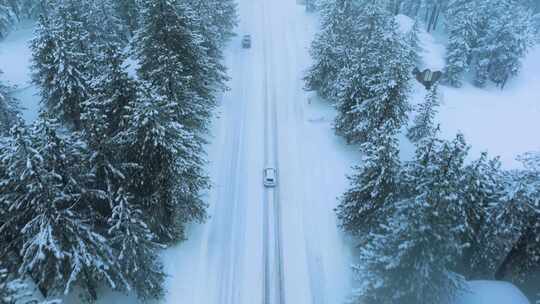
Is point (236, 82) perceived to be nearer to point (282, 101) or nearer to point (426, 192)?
point (282, 101)

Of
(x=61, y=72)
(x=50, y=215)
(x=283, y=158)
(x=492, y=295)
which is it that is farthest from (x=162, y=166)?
(x=492, y=295)

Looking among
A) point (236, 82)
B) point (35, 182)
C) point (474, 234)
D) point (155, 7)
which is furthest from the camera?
point (236, 82)

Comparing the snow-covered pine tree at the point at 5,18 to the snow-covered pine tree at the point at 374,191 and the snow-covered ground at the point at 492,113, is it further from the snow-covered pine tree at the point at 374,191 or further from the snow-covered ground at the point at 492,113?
the snow-covered ground at the point at 492,113

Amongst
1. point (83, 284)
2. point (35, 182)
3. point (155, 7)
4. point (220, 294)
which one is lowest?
point (220, 294)

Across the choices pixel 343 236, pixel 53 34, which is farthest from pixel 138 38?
pixel 343 236

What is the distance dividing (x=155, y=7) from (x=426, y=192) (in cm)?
2024

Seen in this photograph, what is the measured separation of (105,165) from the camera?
17.5 m

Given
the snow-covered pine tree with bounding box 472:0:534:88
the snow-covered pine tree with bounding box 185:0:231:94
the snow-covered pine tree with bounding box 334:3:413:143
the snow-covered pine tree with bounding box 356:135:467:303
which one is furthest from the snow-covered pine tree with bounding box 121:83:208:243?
the snow-covered pine tree with bounding box 472:0:534:88

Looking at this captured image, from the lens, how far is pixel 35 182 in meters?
13.8

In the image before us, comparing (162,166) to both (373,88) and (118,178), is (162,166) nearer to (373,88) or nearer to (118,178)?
(118,178)

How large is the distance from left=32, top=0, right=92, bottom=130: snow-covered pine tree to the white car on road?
1388 centimetres

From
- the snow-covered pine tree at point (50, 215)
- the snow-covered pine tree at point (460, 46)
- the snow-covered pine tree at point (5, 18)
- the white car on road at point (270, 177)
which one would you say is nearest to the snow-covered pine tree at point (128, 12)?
→ the snow-covered pine tree at point (5, 18)

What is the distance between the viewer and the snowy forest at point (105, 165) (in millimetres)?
14586

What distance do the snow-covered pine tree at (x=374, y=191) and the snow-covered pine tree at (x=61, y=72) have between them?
18647 mm
